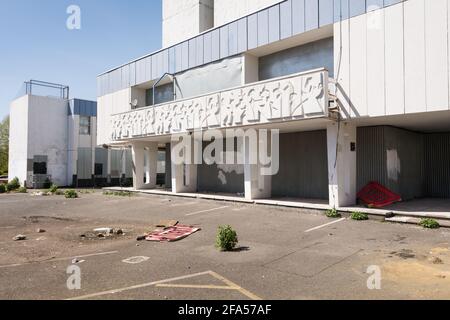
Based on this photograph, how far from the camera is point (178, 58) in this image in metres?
22.5

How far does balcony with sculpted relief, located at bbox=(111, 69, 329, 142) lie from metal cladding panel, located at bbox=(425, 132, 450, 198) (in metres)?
8.78

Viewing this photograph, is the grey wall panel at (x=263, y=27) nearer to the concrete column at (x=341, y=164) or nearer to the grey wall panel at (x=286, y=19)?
the grey wall panel at (x=286, y=19)

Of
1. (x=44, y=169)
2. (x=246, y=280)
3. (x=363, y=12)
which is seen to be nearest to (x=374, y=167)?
(x=363, y=12)

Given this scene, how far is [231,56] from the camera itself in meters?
19.1

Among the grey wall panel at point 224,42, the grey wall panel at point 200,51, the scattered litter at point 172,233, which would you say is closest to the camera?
the scattered litter at point 172,233

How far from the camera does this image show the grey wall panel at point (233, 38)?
18.7 m

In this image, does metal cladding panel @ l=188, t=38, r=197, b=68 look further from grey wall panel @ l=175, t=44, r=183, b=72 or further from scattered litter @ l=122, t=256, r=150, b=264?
scattered litter @ l=122, t=256, r=150, b=264

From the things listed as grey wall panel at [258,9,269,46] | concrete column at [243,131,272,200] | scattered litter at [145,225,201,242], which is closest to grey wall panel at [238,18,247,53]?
grey wall panel at [258,9,269,46]

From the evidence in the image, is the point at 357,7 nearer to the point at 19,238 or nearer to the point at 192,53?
the point at 192,53

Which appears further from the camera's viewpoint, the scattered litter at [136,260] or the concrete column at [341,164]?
the concrete column at [341,164]

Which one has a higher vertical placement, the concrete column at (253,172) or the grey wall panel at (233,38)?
the grey wall panel at (233,38)

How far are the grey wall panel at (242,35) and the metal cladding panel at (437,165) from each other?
10.9 m

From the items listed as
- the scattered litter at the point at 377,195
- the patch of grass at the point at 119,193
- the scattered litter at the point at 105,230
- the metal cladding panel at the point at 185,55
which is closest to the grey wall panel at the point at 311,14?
the scattered litter at the point at 377,195
